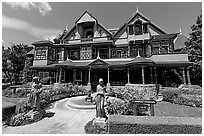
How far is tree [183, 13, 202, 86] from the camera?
1962 centimetres

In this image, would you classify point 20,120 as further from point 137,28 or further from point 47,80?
point 137,28

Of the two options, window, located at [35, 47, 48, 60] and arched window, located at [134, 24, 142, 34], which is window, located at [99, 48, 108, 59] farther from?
window, located at [35, 47, 48, 60]

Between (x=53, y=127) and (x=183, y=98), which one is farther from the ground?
(x=183, y=98)

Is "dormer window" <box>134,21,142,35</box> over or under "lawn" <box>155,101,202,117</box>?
over

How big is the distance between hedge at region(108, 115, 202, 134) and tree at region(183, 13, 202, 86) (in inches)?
762

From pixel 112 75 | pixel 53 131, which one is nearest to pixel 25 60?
pixel 112 75

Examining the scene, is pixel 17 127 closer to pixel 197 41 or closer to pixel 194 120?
pixel 194 120

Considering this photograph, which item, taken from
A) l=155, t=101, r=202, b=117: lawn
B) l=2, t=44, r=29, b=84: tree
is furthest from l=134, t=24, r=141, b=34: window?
l=2, t=44, r=29, b=84: tree

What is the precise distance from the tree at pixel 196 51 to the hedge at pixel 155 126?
19351 millimetres

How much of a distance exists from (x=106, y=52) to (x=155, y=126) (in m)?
18.3

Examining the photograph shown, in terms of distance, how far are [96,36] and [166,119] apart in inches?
806

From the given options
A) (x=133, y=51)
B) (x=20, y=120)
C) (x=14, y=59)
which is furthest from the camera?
(x=14, y=59)

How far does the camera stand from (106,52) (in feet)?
71.9

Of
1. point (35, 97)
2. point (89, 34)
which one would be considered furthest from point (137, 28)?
point (35, 97)
